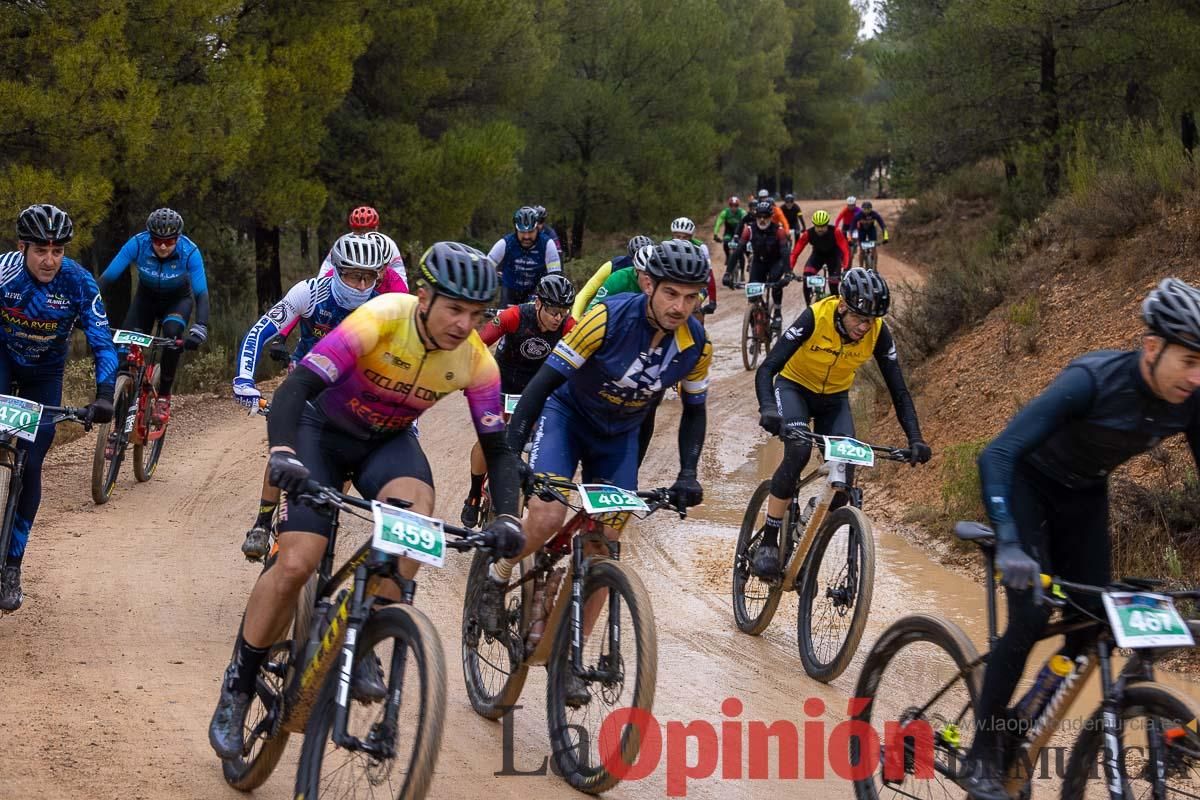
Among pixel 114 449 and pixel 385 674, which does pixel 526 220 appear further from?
pixel 385 674

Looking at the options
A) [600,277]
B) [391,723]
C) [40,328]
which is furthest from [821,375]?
[40,328]

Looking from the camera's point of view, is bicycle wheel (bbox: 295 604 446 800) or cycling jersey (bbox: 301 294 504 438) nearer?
bicycle wheel (bbox: 295 604 446 800)

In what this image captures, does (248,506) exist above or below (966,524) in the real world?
below

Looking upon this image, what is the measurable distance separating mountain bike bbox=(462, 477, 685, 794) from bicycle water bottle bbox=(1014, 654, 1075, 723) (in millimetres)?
1427

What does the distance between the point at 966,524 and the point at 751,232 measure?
1458 centimetres

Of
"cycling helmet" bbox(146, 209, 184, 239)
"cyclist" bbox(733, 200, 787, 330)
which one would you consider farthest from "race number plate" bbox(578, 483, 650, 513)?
"cyclist" bbox(733, 200, 787, 330)

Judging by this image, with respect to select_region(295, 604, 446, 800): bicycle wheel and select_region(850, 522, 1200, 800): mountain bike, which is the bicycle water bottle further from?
select_region(295, 604, 446, 800): bicycle wheel

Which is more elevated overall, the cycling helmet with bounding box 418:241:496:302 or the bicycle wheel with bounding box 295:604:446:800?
the cycling helmet with bounding box 418:241:496:302

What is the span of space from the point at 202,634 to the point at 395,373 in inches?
121

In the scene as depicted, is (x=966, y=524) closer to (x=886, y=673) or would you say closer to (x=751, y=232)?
(x=886, y=673)

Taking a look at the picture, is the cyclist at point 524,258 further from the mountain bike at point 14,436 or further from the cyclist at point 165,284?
the mountain bike at point 14,436

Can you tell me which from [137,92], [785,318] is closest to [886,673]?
[137,92]

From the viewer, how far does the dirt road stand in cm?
536

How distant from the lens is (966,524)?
15.0 feet
